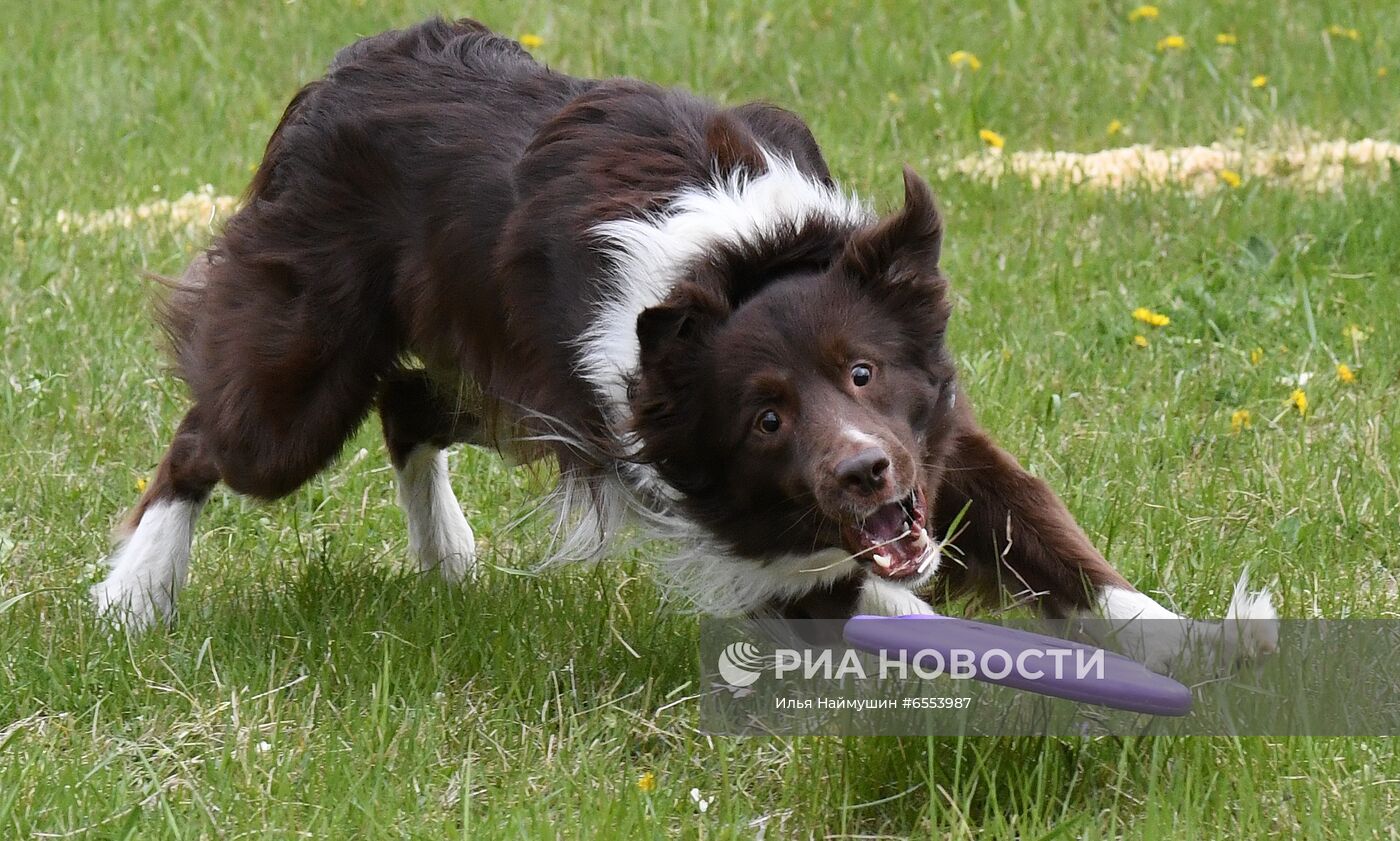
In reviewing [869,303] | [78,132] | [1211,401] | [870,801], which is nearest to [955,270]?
[1211,401]

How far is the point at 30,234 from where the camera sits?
7707 millimetres

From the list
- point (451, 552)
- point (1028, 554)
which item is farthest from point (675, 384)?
point (451, 552)

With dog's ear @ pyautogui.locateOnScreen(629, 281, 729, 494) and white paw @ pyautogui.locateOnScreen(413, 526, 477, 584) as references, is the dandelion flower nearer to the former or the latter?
dog's ear @ pyautogui.locateOnScreen(629, 281, 729, 494)

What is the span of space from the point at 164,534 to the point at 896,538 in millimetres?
2285

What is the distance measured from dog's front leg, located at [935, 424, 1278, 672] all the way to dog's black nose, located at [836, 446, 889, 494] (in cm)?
64

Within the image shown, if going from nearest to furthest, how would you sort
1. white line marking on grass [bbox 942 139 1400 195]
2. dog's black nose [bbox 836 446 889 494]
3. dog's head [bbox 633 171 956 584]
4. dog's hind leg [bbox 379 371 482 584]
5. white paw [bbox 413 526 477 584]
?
dog's black nose [bbox 836 446 889 494] → dog's head [bbox 633 171 956 584] → white paw [bbox 413 526 477 584] → dog's hind leg [bbox 379 371 482 584] → white line marking on grass [bbox 942 139 1400 195]

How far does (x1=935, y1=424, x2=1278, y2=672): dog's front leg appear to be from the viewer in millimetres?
4258

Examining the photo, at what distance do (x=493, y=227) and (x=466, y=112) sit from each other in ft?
1.25

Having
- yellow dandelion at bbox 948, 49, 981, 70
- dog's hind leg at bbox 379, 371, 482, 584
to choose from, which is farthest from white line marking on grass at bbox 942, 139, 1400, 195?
dog's hind leg at bbox 379, 371, 482, 584

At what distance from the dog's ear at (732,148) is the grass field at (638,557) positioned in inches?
48.4

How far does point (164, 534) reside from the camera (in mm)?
5109

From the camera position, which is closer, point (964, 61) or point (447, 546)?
point (447, 546)

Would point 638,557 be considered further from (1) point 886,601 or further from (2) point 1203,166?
(2) point 1203,166

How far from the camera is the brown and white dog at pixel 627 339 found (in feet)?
13.0
